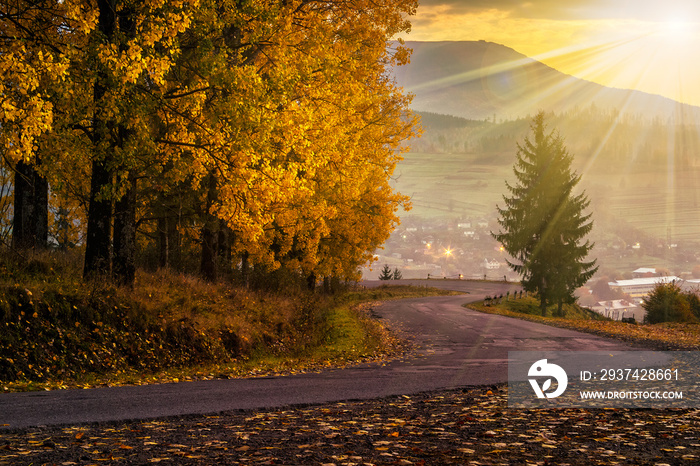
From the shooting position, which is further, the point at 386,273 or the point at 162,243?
the point at 386,273

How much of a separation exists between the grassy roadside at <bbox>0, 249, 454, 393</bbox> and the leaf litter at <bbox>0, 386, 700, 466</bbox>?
13.7 feet

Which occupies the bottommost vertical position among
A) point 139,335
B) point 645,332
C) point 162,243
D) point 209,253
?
point 645,332

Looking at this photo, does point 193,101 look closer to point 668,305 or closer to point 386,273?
point 668,305

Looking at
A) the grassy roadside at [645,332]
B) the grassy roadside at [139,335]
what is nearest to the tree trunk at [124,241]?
the grassy roadside at [139,335]

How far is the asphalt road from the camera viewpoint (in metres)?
7.87

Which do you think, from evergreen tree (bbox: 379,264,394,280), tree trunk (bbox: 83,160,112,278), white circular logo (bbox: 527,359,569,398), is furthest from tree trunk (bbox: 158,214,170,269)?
evergreen tree (bbox: 379,264,394,280)

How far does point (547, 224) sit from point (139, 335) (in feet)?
151

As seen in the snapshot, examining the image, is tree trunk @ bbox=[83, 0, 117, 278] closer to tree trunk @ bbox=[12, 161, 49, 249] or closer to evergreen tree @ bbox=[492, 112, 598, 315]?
tree trunk @ bbox=[12, 161, 49, 249]

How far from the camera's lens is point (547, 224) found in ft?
173

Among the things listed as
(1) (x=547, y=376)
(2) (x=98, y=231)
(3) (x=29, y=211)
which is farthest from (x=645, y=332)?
(3) (x=29, y=211)

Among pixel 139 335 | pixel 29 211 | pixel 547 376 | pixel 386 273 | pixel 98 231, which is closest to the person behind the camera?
pixel 547 376

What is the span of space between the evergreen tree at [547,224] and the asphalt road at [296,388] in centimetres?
3325

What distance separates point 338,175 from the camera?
800 inches

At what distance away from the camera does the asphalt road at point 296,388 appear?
25.8 ft
